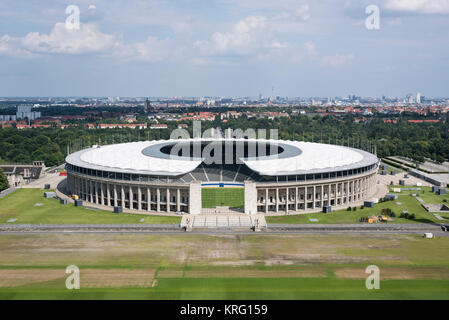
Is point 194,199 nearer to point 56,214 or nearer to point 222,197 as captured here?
point 222,197

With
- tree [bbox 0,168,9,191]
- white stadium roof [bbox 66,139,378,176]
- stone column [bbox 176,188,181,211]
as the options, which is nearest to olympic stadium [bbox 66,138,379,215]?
white stadium roof [bbox 66,139,378,176]

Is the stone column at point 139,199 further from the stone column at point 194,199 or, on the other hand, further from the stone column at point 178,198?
the stone column at point 194,199

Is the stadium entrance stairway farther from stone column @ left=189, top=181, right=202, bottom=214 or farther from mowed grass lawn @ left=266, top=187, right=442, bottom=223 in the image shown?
mowed grass lawn @ left=266, top=187, right=442, bottom=223

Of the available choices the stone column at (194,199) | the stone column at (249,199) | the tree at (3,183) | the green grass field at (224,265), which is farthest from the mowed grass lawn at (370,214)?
the tree at (3,183)

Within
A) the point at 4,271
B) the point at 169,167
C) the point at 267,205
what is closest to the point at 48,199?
the point at 169,167

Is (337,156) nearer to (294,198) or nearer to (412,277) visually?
(294,198)
